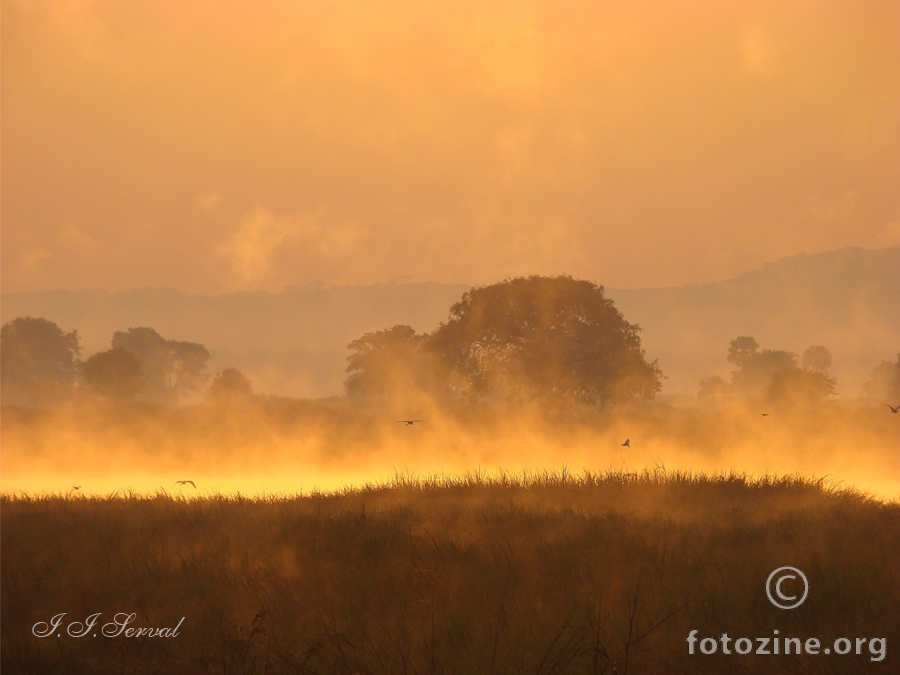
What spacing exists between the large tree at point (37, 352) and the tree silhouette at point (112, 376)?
1642cm

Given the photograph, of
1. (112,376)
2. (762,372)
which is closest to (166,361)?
(112,376)

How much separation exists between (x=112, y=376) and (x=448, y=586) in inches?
1973

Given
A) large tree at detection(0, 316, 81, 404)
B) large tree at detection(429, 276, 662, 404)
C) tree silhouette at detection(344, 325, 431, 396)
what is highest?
large tree at detection(0, 316, 81, 404)

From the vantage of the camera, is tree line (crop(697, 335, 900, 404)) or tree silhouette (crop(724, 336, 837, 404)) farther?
tree line (crop(697, 335, 900, 404))

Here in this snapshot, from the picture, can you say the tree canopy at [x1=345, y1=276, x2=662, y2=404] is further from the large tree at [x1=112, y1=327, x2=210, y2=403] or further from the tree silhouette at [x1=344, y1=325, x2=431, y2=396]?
the large tree at [x1=112, y1=327, x2=210, y2=403]

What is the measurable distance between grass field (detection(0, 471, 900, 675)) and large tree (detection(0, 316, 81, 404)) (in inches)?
2522

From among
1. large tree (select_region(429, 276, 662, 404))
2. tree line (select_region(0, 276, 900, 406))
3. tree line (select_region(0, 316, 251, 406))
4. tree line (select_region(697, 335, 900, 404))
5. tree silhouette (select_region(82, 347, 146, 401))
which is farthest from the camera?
tree line (select_region(697, 335, 900, 404))

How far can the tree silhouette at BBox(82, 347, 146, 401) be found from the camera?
53969mm

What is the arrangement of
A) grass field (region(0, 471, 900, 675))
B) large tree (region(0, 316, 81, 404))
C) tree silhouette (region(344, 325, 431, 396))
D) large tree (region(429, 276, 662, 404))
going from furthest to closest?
large tree (region(0, 316, 81, 404)) → tree silhouette (region(344, 325, 431, 396)) → large tree (region(429, 276, 662, 404)) → grass field (region(0, 471, 900, 675))

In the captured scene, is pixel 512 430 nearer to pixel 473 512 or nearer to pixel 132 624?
pixel 473 512

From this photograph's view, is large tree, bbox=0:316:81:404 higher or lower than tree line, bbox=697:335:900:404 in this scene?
lower

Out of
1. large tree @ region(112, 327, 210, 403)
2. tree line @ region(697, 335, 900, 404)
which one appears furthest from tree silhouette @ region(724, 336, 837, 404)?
large tree @ region(112, 327, 210, 403)

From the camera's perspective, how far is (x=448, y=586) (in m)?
9.14

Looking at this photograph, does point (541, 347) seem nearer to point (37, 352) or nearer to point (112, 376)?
point (112, 376)
